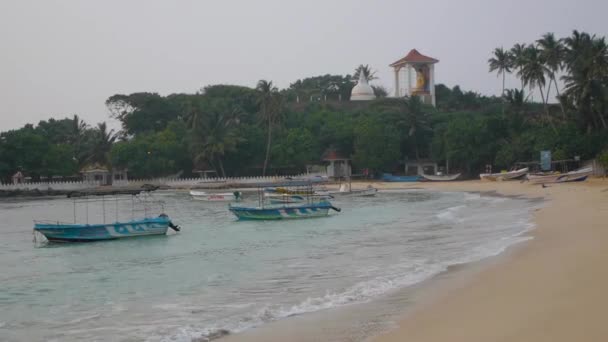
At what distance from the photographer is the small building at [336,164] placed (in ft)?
244

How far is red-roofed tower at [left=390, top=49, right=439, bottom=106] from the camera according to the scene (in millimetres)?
87250

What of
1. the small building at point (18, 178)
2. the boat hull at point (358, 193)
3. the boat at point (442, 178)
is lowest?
the boat hull at point (358, 193)

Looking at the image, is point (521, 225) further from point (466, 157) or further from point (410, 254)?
point (466, 157)

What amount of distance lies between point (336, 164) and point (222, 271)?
58664 millimetres

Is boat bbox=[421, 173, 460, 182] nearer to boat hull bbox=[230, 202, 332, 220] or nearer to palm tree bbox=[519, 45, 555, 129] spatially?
palm tree bbox=[519, 45, 555, 129]

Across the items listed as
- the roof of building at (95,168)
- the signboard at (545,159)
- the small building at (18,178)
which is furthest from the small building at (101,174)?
the signboard at (545,159)

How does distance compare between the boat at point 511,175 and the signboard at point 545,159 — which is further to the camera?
the boat at point 511,175

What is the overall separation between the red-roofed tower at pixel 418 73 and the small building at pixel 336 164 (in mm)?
17800

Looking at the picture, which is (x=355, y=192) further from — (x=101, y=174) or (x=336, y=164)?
(x=101, y=174)

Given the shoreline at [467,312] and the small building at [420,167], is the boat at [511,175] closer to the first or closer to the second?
the small building at [420,167]

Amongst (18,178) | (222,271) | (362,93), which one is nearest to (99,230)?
(222,271)

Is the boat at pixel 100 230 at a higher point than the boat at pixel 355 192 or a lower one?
lower

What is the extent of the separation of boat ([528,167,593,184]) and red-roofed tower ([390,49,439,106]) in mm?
38339

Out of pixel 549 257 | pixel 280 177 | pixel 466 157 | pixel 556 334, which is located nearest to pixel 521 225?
pixel 549 257
